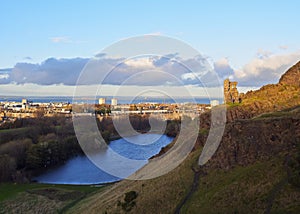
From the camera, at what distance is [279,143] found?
23.1 m

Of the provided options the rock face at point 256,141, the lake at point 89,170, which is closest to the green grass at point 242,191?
the rock face at point 256,141

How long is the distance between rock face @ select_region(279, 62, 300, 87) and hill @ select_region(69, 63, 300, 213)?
16.8 m

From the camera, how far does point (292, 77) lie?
1649 inches

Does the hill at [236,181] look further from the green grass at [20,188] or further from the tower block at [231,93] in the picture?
the tower block at [231,93]

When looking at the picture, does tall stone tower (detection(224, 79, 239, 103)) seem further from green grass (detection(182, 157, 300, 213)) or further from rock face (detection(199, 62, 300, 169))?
green grass (detection(182, 157, 300, 213))

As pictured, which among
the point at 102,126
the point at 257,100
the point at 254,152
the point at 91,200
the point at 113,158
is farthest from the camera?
the point at 102,126

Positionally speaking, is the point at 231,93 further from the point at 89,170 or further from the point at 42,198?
the point at 42,198

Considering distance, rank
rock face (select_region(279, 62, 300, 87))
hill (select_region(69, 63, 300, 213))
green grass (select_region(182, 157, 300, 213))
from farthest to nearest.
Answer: rock face (select_region(279, 62, 300, 87)) → hill (select_region(69, 63, 300, 213)) → green grass (select_region(182, 157, 300, 213))

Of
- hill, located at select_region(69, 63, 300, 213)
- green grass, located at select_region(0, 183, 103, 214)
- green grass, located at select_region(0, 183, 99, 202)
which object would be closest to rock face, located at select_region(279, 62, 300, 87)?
hill, located at select_region(69, 63, 300, 213)

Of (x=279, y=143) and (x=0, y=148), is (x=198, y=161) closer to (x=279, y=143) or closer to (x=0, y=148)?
(x=279, y=143)

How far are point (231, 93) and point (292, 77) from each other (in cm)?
763

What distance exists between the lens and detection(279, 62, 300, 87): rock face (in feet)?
135

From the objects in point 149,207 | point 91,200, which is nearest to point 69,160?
point 91,200

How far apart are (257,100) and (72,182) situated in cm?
2561
